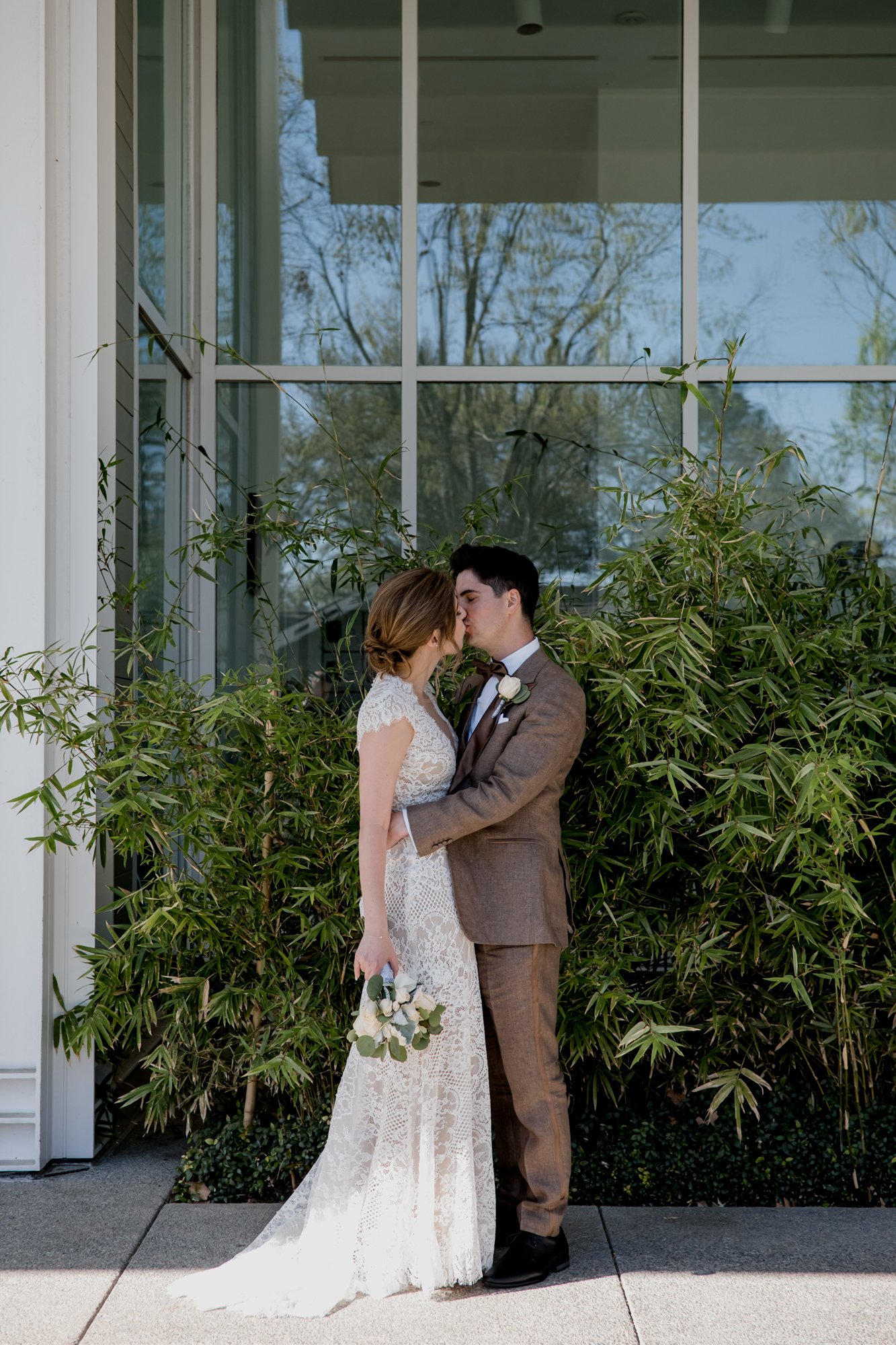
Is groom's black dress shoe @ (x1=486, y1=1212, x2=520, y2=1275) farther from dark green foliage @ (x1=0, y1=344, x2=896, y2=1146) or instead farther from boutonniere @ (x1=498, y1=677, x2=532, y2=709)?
boutonniere @ (x1=498, y1=677, x2=532, y2=709)

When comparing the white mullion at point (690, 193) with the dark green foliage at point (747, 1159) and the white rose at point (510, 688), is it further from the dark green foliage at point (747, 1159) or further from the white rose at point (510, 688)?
the dark green foliage at point (747, 1159)

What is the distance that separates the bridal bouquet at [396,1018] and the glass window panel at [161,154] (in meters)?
2.55

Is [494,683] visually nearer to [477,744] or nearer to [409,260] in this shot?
[477,744]

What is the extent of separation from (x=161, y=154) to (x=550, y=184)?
1821 millimetres

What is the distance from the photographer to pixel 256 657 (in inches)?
194

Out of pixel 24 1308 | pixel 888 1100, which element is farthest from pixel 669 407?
pixel 24 1308

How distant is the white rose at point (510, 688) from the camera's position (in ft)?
8.61

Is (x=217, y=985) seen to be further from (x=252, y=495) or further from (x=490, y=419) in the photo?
(x=490, y=419)

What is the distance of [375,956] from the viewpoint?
250 centimetres

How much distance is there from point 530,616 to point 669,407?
2603mm

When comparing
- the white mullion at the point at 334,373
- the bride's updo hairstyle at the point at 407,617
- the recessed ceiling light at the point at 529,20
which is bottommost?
the bride's updo hairstyle at the point at 407,617

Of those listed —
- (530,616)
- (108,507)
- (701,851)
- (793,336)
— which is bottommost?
(701,851)

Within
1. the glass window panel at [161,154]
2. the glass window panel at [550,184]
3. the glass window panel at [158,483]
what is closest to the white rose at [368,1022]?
the glass window panel at [158,483]

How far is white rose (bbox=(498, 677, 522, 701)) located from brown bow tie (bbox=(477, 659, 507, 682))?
0.35ft
